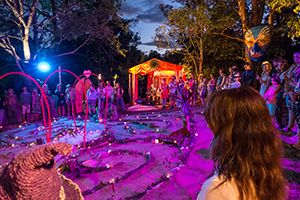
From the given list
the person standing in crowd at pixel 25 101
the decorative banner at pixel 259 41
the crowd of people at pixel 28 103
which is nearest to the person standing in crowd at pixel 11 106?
the crowd of people at pixel 28 103

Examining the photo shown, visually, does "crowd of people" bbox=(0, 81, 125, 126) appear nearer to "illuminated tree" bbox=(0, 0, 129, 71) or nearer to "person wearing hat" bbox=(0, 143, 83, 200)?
"illuminated tree" bbox=(0, 0, 129, 71)

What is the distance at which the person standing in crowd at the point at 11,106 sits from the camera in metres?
9.16

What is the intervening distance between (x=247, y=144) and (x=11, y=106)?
11.0 meters

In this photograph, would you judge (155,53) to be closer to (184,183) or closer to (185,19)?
(185,19)

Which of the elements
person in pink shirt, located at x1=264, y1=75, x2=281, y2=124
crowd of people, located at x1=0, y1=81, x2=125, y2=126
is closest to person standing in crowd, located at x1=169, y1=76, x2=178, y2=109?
crowd of people, located at x1=0, y1=81, x2=125, y2=126

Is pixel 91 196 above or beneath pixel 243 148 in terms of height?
beneath

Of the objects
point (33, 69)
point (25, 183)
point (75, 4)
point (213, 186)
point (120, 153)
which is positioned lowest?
point (120, 153)

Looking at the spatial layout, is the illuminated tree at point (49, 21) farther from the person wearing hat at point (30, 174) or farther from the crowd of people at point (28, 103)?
the person wearing hat at point (30, 174)

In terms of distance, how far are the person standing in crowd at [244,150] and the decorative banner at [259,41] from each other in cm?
955

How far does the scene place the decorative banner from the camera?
8.94 meters

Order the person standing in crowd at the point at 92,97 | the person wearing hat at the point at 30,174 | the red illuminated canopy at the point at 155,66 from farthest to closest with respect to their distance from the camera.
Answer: the red illuminated canopy at the point at 155,66, the person standing in crowd at the point at 92,97, the person wearing hat at the point at 30,174

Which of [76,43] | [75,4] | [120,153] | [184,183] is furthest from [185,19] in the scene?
[184,183]

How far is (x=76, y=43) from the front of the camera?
1524 cm

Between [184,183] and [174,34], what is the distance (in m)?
14.9
